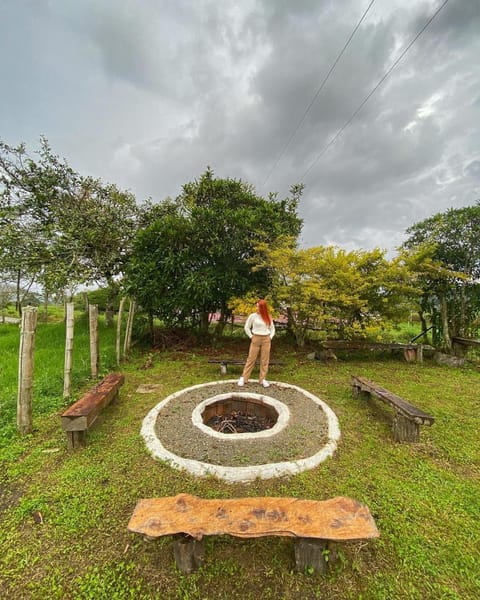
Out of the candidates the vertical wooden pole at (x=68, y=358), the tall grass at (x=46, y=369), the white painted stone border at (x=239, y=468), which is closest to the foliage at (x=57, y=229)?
the tall grass at (x=46, y=369)

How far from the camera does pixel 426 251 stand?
6.14 meters

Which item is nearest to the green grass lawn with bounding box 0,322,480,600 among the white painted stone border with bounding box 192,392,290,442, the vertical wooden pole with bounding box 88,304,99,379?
the white painted stone border with bounding box 192,392,290,442

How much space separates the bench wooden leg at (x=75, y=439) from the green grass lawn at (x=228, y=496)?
9cm

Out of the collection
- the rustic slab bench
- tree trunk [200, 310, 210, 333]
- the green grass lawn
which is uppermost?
tree trunk [200, 310, 210, 333]

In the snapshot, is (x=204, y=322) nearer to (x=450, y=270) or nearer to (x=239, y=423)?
(x=239, y=423)

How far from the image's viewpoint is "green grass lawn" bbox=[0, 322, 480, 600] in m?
1.50

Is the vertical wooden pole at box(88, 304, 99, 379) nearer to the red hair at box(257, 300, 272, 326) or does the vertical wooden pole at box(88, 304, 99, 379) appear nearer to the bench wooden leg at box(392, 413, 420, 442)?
the red hair at box(257, 300, 272, 326)

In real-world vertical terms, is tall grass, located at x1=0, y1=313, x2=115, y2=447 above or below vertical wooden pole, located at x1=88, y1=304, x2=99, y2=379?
below

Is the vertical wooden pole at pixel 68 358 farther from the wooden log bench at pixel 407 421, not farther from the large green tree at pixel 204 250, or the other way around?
the wooden log bench at pixel 407 421

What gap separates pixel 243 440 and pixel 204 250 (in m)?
5.47

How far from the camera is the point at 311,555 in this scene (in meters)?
1.53

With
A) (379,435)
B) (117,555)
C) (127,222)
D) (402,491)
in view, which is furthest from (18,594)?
(127,222)

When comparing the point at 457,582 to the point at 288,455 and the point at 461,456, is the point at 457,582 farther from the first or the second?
the point at 461,456

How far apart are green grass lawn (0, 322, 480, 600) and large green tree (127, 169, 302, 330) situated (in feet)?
11.5
